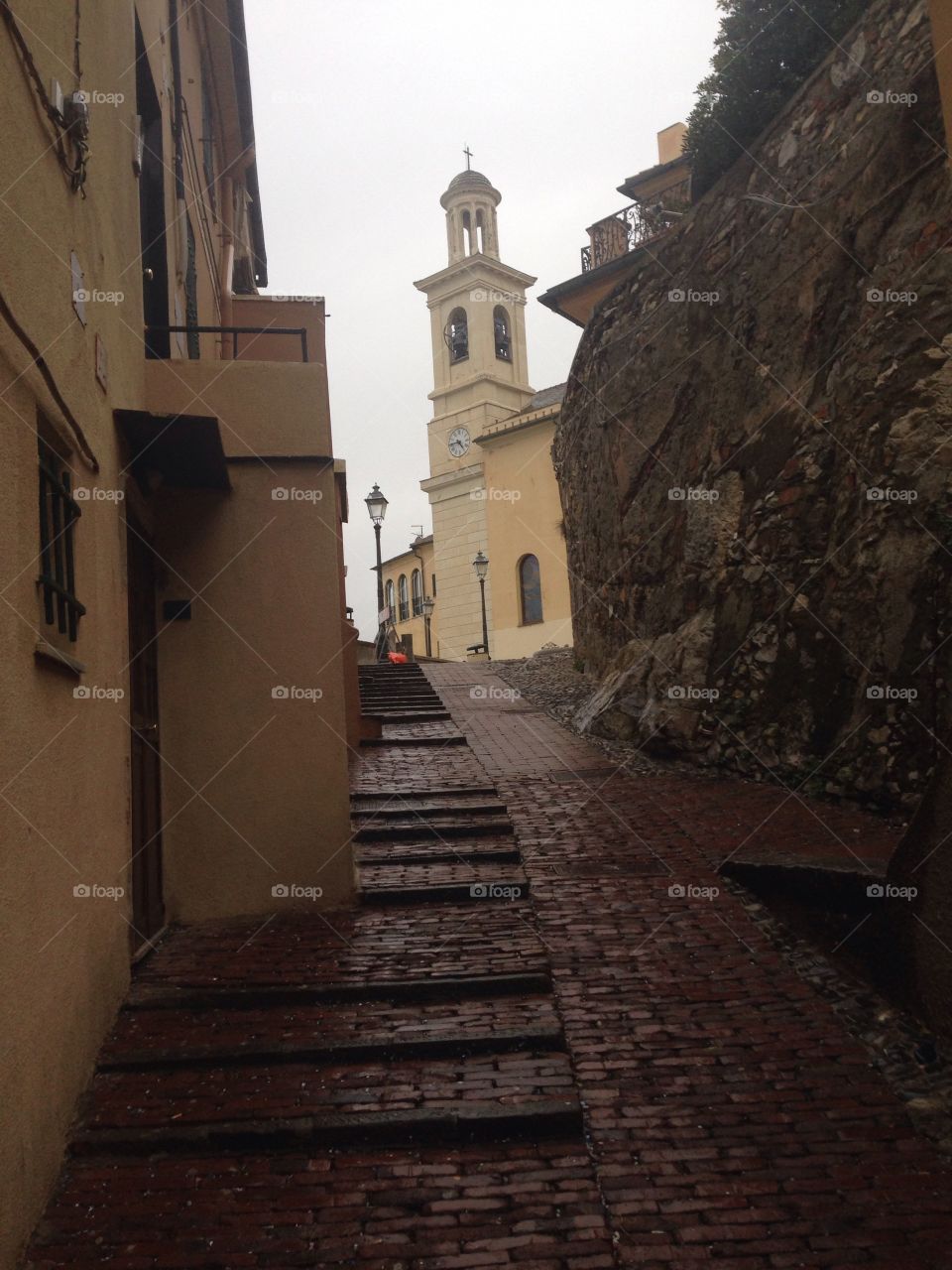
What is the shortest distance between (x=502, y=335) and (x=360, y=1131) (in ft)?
134

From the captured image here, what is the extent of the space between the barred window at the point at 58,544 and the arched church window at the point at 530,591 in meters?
29.9

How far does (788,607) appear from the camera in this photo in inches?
379

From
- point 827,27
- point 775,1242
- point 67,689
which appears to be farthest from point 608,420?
point 775,1242

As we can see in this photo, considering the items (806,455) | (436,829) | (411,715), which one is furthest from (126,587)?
(411,715)

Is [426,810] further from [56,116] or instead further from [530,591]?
[530,591]

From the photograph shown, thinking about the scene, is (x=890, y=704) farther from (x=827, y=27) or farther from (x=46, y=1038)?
(x=827, y=27)

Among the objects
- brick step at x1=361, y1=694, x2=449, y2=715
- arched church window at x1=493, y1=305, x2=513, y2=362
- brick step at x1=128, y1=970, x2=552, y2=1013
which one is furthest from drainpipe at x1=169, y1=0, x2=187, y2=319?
arched church window at x1=493, y1=305, x2=513, y2=362

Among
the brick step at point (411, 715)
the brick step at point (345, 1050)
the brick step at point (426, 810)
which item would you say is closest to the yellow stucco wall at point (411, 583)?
the brick step at point (411, 715)

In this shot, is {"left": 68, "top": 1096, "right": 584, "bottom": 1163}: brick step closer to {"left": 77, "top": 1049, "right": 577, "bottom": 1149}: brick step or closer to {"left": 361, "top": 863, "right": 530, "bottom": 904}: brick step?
{"left": 77, "top": 1049, "right": 577, "bottom": 1149}: brick step

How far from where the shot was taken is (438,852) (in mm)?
8203

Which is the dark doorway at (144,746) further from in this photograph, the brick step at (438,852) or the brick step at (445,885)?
the brick step at (438,852)

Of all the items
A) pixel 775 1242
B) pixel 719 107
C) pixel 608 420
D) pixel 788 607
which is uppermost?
pixel 719 107

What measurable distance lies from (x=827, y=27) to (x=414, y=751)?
9.51 metres

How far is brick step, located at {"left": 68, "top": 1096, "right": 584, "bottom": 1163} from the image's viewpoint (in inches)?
173
